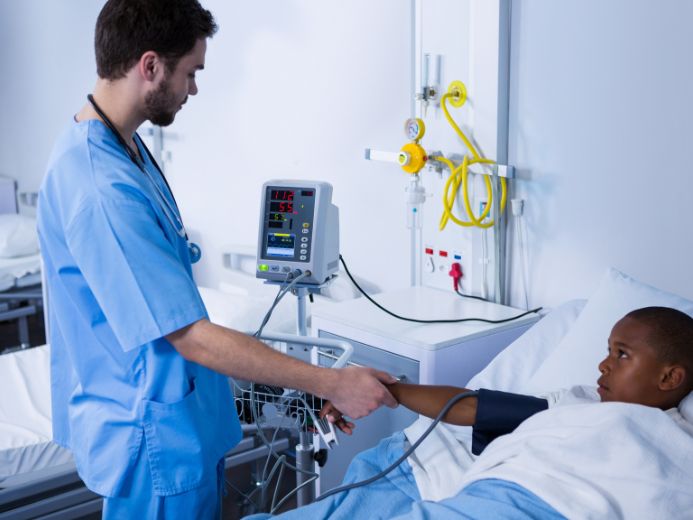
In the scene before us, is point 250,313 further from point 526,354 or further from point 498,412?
point 498,412

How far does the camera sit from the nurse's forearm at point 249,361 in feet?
4.62

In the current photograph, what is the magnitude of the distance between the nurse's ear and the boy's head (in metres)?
1.01

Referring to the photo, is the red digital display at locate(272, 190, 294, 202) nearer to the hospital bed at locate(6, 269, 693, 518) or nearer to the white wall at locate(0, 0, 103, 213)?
the hospital bed at locate(6, 269, 693, 518)

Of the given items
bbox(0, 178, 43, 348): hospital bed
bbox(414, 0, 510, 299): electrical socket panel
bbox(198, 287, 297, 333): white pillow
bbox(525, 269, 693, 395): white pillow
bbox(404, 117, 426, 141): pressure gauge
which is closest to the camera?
bbox(525, 269, 693, 395): white pillow

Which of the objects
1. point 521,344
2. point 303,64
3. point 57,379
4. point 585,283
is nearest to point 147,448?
point 57,379

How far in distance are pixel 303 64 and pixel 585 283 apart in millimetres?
1463

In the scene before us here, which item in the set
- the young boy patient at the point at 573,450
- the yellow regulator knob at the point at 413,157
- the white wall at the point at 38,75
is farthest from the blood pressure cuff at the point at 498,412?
the white wall at the point at 38,75

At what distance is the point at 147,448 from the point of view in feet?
4.80

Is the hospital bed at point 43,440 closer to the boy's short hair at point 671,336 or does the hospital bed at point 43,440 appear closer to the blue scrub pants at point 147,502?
the blue scrub pants at point 147,502

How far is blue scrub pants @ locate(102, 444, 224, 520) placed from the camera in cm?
149

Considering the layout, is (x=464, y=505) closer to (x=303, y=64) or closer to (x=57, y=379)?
(x=57, y=379)

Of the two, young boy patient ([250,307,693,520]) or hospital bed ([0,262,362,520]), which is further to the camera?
hospital bed ([0,262,362,520])

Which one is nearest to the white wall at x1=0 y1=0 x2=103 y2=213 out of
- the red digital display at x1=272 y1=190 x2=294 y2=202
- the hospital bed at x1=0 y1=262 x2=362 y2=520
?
the hospital bed at x1=0 y1=262 x2=362 y2=520

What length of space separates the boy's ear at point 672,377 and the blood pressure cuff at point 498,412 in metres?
0.25
